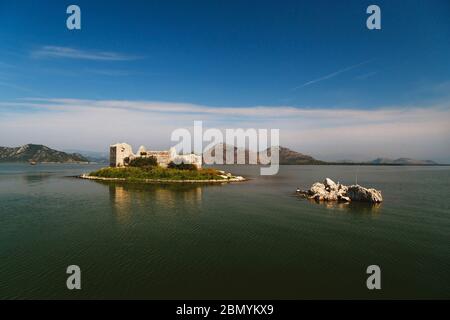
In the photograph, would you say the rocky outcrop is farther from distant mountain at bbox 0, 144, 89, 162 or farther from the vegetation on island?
distant mountain at bbox 0, 144, 89, 162

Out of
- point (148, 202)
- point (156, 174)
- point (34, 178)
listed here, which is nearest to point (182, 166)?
point (156, 174)

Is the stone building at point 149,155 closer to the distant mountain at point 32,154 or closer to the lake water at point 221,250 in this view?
the lake water at point 221,250

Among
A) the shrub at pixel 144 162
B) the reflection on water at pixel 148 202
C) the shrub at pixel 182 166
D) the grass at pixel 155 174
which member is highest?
the shrub at pixel 144 162

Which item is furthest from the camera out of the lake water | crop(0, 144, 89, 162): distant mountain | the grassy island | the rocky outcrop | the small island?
crop(0, 144, 89, 162): distant mountain

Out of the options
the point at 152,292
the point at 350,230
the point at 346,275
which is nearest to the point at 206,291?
the point at 152,292

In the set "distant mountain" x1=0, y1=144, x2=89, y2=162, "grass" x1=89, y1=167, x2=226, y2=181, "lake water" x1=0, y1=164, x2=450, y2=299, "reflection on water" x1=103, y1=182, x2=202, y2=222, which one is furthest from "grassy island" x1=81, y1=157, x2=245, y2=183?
"distant mountain" x1=0, y1=144, x2=89, y2=162

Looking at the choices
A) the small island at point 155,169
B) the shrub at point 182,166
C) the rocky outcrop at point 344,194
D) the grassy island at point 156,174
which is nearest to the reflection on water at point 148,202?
the rocky outcrop at point 344,194
